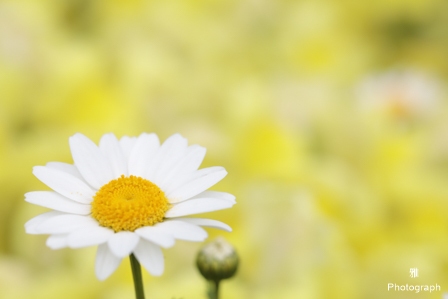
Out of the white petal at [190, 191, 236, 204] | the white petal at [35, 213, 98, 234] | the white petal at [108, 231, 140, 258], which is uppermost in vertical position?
the white petal at [190, 191, 236, 204]

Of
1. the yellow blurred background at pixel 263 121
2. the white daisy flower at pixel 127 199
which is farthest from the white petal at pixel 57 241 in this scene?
the yellow blurred background at pixel 263 121

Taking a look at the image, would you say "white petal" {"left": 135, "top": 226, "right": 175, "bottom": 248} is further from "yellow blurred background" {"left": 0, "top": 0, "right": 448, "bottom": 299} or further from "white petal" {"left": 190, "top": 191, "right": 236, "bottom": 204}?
"yellow blurred background" {"left": 0, "top": 0, "right": 448, "bottom": 299}

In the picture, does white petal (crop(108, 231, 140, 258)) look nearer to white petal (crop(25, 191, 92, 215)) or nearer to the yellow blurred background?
white petal (crop(25, 191, 92, 215))

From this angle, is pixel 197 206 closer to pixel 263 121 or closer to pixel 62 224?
pixel 62 224

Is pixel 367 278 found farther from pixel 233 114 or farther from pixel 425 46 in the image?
pixel 425 46

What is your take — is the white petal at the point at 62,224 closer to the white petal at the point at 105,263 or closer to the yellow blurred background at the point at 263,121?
the white petal at the point at 105,263

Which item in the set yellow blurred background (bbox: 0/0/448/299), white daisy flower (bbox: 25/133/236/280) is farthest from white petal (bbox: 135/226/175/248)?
yellow blurred background (bbox: 0/0/448/299)

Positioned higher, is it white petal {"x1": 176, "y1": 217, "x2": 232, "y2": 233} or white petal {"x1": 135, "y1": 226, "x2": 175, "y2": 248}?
white petal {"x1": 176, "y1": 217, "x2": 232, "y2": 233}

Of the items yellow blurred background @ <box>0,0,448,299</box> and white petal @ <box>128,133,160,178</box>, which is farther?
yellow blurred background @ <box>0,0,448,299</box>
